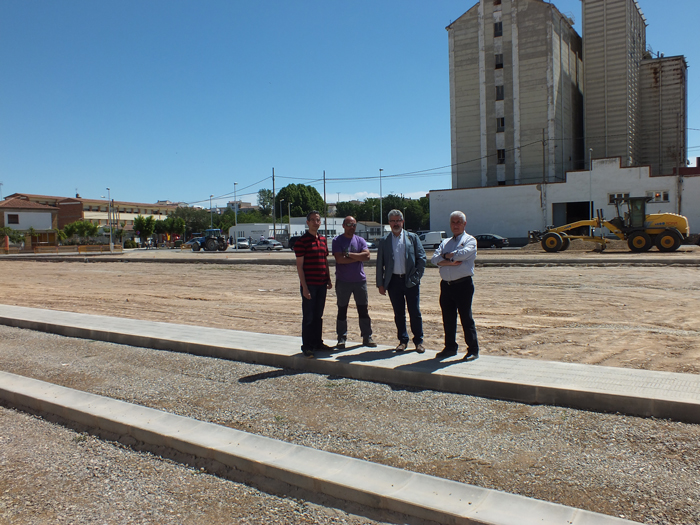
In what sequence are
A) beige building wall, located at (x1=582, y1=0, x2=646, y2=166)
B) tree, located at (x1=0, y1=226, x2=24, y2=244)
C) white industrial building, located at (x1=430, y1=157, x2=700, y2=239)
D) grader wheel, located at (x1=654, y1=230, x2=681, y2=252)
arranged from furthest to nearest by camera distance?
tree, located at (x1=0, y1=226, x2=24, y2=244) → beige building wall, located at (x1=582, y1=0, x2=646, y2=166) → white industrial building, located at (x1=430, y1=157, x2=700, y2=239) → grader wheel, located at (x1=654, y1=230, x2=681, y2=252)

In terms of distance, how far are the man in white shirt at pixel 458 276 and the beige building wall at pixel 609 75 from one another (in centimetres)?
5279

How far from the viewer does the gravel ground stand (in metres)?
3.49

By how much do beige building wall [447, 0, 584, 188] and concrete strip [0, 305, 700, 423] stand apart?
45632 millimetres

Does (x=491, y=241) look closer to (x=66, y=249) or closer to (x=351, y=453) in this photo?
(x=351, y=453)

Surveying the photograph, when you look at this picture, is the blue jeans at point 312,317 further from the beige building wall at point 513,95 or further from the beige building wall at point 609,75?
the beige building wall at point 609,75

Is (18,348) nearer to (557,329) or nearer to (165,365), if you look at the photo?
(165,365)

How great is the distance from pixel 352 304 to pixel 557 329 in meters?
5.29

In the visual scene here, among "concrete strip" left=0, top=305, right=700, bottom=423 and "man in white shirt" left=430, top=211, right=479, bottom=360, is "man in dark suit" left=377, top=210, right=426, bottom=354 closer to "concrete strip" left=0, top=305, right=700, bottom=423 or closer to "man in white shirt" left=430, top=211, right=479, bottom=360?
"man in white shirt" left=430, top=211, right=479, bottom=360

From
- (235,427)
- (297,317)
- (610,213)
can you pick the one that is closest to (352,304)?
(297,317)

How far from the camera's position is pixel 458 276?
619cm

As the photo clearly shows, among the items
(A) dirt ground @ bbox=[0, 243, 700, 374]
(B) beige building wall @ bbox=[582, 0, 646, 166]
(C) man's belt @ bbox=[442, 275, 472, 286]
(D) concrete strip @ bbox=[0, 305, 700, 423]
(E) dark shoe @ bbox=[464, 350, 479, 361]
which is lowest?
(A) dirt ground @ bbox=[0, 243, 700, 374]

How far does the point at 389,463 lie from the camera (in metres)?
4.04

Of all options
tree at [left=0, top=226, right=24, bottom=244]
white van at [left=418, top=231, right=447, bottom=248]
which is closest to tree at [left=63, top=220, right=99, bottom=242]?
tree at [left=0, top=226, right=24, bottom=244]

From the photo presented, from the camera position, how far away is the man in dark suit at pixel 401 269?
6.67 metres
